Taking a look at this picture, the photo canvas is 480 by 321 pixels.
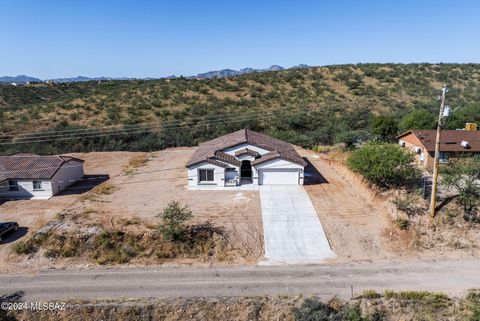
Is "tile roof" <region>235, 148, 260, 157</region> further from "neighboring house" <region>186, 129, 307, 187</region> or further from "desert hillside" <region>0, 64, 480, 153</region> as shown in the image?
"desert hillside" <region>0, 64, 480, 153</region>

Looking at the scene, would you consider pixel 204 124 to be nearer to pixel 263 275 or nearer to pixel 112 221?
pixel 112 221

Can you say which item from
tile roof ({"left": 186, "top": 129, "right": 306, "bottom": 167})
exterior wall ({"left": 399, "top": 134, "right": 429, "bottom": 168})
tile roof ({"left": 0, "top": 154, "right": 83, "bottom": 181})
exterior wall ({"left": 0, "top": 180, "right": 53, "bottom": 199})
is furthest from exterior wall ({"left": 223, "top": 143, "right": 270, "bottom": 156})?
exterior wall ({"left": 0, "top": 180, "right": 53, "bottom": 199})

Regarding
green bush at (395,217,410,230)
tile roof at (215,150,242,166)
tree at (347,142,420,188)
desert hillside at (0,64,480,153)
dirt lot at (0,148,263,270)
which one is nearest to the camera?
dirt lot at (0,148,263,270)

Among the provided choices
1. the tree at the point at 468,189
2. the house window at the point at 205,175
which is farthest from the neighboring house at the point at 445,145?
the house window at the point at 205,175

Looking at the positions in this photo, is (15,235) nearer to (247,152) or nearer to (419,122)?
(247,152)

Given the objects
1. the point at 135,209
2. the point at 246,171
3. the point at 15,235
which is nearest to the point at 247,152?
the point at 246,171
